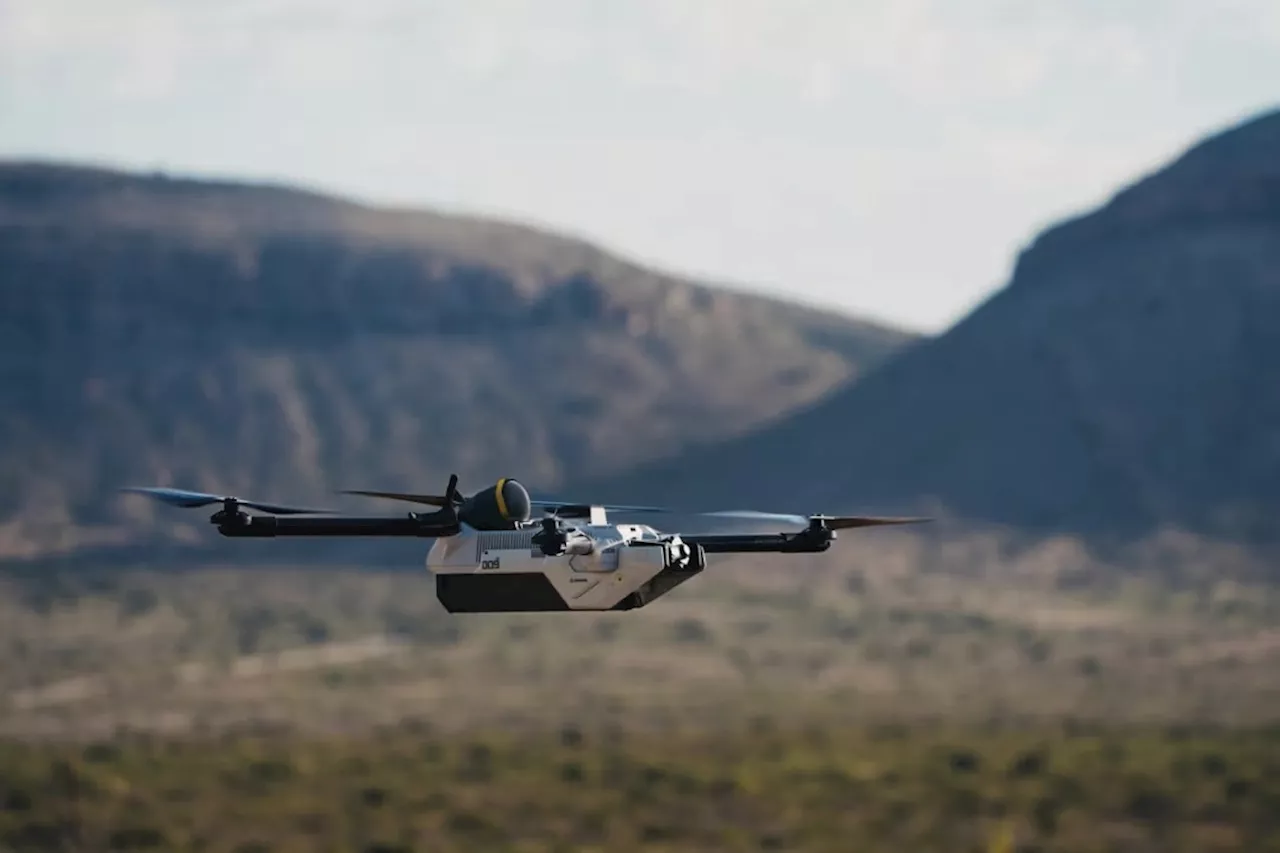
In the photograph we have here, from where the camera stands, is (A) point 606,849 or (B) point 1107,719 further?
(B) point 1107,719

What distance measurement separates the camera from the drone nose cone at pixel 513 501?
31969 millimetres

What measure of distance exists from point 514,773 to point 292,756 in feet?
60.9

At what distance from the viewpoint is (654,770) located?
151125 mm

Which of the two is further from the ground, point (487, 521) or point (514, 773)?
point (487, 521)

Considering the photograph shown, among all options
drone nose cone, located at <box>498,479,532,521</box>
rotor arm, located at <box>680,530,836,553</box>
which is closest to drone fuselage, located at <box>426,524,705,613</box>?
rotor arm, located at <box>680,530,836,553</box>

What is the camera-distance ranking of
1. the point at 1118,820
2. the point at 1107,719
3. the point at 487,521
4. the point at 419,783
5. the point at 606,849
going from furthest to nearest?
the point at 1107,719 < the point at 419,783 < the point at 1118,820 < the point at 606,849 < the point at 487,521

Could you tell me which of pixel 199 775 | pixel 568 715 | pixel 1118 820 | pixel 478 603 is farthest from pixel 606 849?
pixel 478 603

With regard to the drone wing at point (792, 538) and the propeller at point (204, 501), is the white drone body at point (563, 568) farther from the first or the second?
the propeller at point (204, 501)

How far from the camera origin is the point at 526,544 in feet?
108

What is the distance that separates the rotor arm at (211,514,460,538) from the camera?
31.4 meters

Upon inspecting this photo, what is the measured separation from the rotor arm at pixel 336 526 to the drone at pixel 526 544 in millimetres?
14

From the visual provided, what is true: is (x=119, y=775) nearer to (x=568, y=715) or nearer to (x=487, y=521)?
(x=568, y=715)

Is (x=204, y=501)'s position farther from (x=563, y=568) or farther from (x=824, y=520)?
(x=824, y=520)

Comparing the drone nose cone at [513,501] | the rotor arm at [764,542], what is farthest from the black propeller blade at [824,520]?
the drone nose cone at [513,501]
